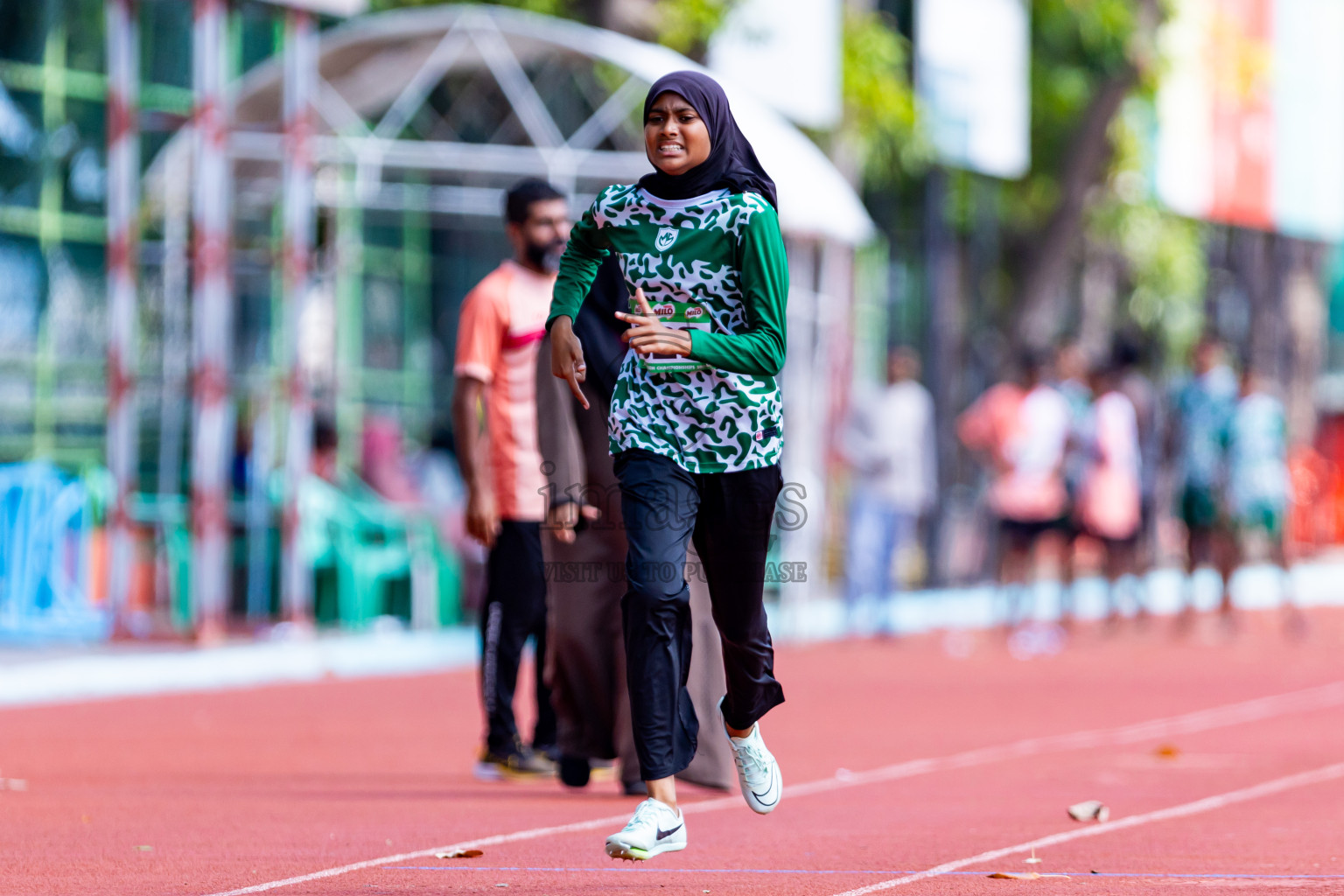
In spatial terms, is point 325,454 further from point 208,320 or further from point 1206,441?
point 1206,441

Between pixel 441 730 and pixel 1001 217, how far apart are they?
16280 mm

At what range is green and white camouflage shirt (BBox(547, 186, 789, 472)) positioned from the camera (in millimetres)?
6051

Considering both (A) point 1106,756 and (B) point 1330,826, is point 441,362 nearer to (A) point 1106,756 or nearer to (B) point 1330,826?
(A) point 1106,756

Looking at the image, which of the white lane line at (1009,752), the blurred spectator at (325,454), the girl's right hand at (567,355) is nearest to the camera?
the girl's right hand at (567,355)

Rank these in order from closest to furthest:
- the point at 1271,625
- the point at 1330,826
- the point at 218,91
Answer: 1. the point at 1330,826
2. the point at 218,91
3. the point at 1271,625

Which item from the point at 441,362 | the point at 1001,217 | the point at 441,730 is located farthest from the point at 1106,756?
the point at 1001,217

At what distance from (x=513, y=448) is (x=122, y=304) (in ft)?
20.6

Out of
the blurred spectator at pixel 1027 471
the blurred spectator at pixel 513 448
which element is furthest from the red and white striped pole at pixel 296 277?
the blurred spectator at pixel 513 448

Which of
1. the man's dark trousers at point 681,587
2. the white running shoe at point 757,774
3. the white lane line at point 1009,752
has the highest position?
the man's dark trousers at point 681,587

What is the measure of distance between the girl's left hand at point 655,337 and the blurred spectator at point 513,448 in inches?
107

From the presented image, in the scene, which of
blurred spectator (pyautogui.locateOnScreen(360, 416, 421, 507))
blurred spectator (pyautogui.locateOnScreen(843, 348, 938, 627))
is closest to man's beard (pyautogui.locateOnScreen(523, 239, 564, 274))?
blurred spectator (pyautogui.locateOnScreen(843, 348, 938, 627))

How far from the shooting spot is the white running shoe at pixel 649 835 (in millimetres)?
5875

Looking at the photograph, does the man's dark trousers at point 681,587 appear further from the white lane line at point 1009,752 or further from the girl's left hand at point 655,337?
the white lane line at point 1009,752

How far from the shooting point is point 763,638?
249 inches
